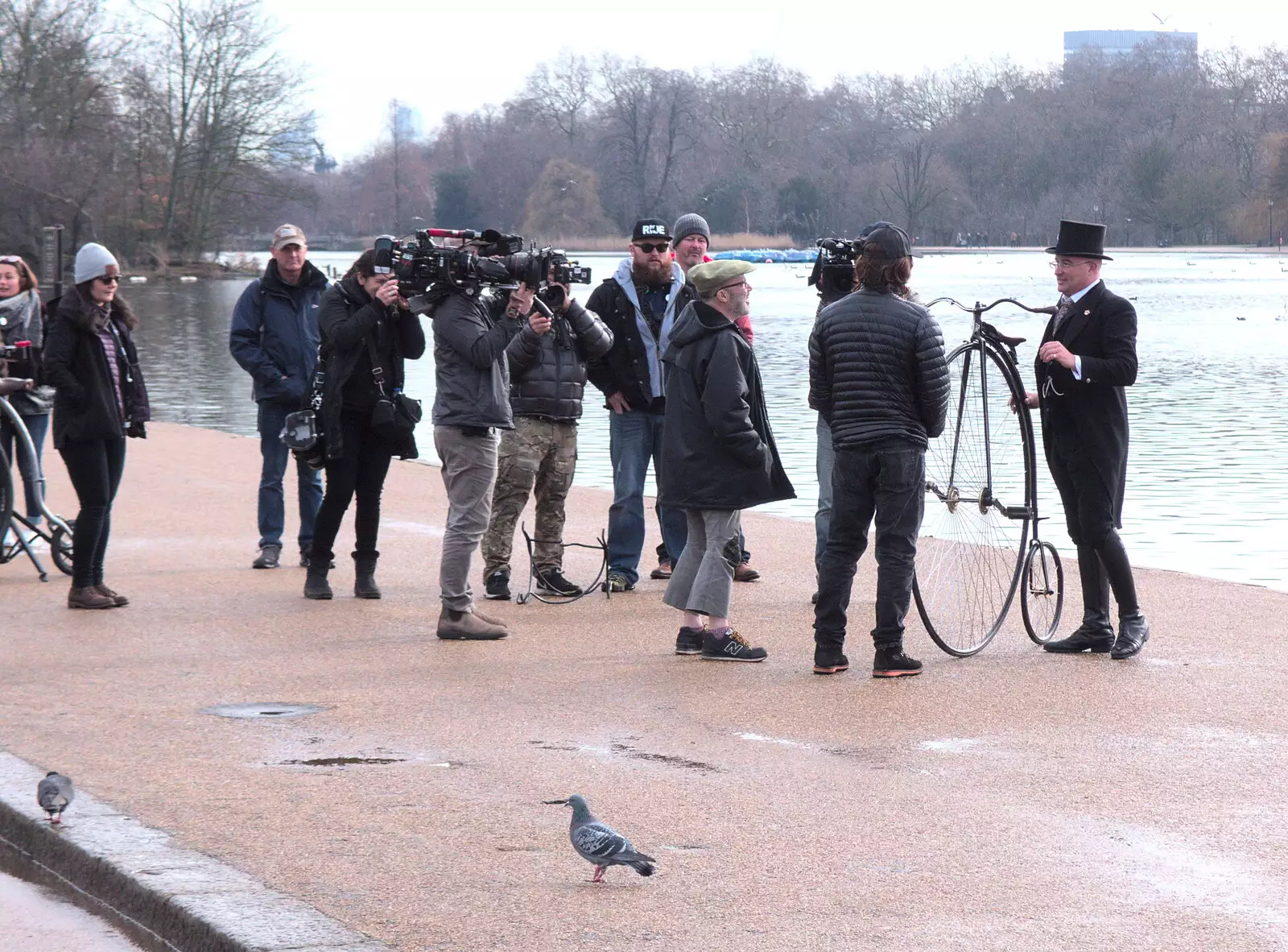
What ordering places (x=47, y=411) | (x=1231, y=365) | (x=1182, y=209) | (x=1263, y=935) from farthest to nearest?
(x=1182, y=209) → (x=1231, y=365) → (x=47, y=411) → (x=1263, y=935)

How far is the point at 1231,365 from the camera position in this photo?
31516mm

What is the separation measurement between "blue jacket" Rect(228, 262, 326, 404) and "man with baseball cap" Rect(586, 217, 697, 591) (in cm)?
168

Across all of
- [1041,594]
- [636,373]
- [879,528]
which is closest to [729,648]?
[879,528]

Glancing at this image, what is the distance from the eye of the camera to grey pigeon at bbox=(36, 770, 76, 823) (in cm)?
493

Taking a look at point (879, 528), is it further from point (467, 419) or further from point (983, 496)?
point (467, 419)

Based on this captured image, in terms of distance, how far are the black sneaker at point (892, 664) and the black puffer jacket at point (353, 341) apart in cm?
276

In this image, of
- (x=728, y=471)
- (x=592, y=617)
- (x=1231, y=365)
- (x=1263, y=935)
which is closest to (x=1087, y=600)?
(x=728, y=471)

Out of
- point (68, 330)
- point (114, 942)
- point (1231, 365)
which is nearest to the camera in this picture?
point (114, 942)

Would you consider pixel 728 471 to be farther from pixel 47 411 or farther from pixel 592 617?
pixel 47 411

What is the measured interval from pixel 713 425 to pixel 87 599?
132 inches

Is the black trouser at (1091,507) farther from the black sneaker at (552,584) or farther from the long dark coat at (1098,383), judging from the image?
the black sneaker at (552,584)

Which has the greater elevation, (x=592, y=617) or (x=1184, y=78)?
(x=1184, y=78)

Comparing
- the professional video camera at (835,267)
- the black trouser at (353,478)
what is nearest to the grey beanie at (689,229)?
the professional video camera at (835,267)

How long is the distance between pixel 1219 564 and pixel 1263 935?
722cm
